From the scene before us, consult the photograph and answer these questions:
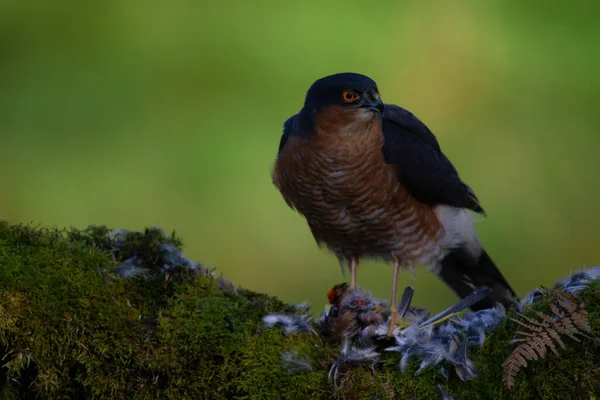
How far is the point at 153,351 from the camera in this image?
2.71 meters

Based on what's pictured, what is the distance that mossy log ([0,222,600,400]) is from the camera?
2.63 meters

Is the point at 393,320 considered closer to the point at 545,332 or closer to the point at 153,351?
the point at 545,332

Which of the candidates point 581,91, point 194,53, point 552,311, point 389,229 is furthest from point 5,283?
point 581,91

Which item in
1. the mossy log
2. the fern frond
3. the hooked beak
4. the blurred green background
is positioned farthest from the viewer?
the blurred green background

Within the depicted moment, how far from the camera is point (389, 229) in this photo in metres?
4.07

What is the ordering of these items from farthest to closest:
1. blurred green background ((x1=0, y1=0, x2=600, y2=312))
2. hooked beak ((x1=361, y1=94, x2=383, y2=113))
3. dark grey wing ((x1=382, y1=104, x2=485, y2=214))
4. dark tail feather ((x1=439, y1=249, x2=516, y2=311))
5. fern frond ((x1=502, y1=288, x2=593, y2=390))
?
1. blurred green background ((x1=0, y1=0, x2=600, y2=312))
2. dark tail feather ((x1=439, y1=249, x2=516, y2=311))
3. dark grey wing ((x1=382, y1=104, x2=485, y2=214))
4. hooked beak ((x1=361, y1=94, x2=383, y2=113))
5. fern frond ((x1=502, y1=288, x2=593, y2=390))

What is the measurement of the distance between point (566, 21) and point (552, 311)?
4820 mm

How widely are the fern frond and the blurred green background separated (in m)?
3.68

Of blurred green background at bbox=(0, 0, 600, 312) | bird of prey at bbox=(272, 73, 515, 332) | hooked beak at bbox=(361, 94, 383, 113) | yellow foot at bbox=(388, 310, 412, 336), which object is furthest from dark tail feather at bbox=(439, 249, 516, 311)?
blurred green background at bbox=(0, 0, 600, 312)

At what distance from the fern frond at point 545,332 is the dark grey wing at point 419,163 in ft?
5.28

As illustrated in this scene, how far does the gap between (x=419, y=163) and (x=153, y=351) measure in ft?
6.06

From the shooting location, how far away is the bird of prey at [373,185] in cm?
389

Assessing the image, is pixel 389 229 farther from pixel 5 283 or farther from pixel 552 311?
pixel 5 283

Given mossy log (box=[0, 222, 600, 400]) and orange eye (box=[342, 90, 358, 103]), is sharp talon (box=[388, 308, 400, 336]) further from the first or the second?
orange eye (box=[342, 90, 358, 103])
